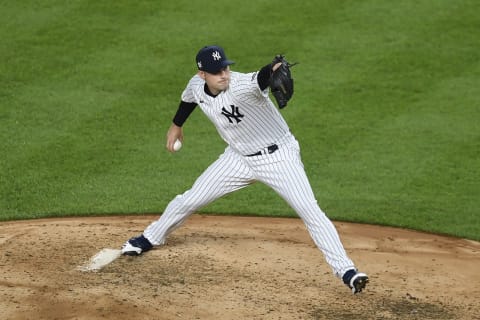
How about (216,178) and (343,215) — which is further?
(343,215)

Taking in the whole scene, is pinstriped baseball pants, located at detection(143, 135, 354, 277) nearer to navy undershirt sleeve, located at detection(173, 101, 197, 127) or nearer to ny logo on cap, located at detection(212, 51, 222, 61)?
navy undershirt sleeve, located at detection(173, 101, 197, 127)

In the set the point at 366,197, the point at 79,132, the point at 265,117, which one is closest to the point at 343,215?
the point at 366,197

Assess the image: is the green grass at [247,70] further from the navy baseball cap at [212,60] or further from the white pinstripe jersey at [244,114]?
the navy baseball cap at [212,60]

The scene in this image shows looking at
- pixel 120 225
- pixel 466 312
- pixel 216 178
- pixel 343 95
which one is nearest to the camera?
pixel 466 312

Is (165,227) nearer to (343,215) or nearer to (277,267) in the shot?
(277,267)

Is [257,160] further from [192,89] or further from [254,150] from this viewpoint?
[192,89]

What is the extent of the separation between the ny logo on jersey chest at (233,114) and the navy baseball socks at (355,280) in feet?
4.41

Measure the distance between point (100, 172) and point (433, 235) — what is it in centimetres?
325

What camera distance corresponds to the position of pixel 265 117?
7.20 m

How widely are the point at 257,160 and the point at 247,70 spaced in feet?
13.8

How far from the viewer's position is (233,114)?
281 inches

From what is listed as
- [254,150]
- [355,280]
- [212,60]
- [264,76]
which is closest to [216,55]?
[212,60]

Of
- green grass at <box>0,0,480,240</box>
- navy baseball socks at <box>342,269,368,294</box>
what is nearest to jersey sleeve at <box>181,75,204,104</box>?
green grass at <box>0,0,480,240</box>

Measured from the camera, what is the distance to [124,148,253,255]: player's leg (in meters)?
7.55
